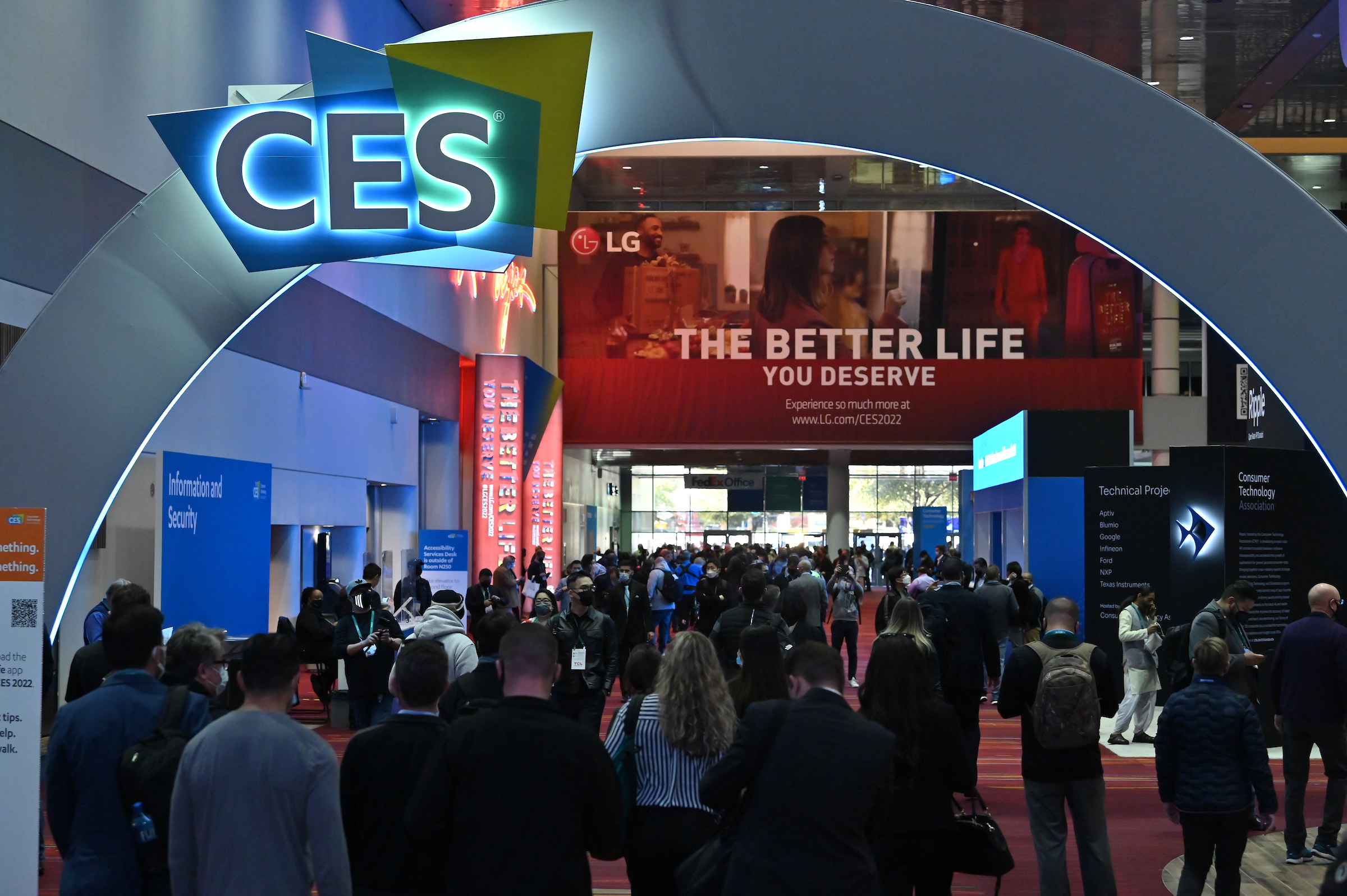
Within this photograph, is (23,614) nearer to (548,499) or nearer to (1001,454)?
(1001,454)

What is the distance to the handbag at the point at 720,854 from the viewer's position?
11.6 feet

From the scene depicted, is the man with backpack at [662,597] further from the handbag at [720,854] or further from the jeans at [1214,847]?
the handbag at [720,854]

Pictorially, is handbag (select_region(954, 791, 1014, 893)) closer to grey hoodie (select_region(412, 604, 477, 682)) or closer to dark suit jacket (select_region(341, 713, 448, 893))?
dark suit jacket (select_region(341, 713, 448, 893))

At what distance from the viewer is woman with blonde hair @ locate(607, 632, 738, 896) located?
4.13m

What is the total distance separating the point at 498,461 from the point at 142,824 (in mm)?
17730

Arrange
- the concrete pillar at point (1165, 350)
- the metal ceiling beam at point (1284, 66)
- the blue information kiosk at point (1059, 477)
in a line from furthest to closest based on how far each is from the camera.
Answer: the concrete pillar at point (1165, 350), the metal ceiling beam at point (1284, 66), the blue information kiosk at point (1059, 477)

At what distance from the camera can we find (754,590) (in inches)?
320

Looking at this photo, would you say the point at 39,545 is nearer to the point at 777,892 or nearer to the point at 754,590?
the point at 777,892

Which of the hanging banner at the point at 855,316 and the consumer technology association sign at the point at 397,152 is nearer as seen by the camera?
the consumer technology association sign at the point at 397,152

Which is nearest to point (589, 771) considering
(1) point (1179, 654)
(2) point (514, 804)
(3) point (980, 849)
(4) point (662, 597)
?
(2) point (514, 804)

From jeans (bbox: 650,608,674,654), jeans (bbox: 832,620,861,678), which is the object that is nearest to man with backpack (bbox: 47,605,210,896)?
jeans (bbox: 832,620,861,678)

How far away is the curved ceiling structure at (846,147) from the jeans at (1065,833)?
2.10m

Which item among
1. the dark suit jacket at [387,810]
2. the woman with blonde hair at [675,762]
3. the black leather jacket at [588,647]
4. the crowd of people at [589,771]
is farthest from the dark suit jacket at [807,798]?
the black leather jacket at [588,647]

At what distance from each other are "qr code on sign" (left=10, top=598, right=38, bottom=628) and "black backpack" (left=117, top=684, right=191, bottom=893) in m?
1.78
